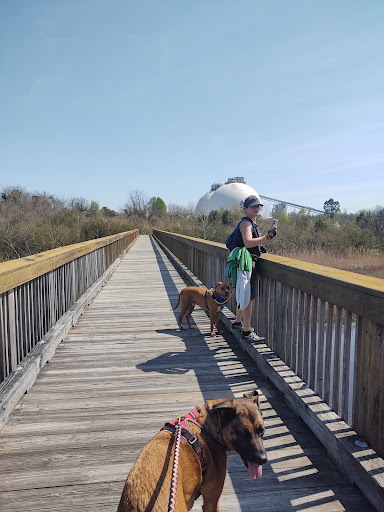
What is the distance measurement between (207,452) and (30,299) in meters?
2.50

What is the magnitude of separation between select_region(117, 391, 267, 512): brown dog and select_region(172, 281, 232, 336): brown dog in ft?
9.07

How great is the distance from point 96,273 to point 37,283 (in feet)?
16.0

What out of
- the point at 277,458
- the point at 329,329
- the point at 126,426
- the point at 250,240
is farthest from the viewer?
the point at 250,240

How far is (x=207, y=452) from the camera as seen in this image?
1.68 metres

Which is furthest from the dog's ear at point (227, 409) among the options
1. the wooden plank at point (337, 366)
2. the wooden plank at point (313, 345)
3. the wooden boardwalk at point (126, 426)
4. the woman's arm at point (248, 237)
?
the woman's arm at point (248, 237)

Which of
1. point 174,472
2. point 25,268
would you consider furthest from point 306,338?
point 25,268

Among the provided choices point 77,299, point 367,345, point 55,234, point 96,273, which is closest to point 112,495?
point 367,345

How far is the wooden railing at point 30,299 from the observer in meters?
2.88

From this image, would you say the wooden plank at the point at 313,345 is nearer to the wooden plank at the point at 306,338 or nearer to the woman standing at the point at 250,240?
the wooden plank at the point at 306,338

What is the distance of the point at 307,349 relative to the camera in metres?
2.92

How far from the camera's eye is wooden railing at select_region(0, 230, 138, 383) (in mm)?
2885

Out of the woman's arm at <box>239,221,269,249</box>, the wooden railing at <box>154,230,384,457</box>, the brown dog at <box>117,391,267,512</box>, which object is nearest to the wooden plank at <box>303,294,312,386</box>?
the wooden railing at <box>154,230,384,457</box>

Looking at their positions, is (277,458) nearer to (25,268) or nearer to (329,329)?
(329,329)

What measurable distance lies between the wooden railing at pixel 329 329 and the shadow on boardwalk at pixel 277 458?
0.26 m
